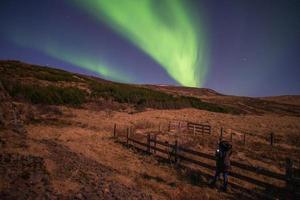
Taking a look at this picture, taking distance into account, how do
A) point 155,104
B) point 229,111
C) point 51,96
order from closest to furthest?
point 51,96
point 155,104
point 229,111

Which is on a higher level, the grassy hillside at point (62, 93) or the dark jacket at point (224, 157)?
the grassy hillside at point (62, 93)

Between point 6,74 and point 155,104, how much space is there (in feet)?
105

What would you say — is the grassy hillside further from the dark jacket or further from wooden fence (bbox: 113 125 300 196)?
the dark jacket

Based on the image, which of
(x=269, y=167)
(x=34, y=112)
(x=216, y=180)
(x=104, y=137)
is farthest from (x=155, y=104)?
(x=216, y=180)

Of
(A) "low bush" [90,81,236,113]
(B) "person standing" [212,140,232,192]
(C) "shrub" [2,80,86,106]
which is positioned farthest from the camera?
(A) "low bush" [90,81,236,113]

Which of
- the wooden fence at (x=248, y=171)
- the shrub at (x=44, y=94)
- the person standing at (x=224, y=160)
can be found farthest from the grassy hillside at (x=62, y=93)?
the person standing at (x=224, y=160)

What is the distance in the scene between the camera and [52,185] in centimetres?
845

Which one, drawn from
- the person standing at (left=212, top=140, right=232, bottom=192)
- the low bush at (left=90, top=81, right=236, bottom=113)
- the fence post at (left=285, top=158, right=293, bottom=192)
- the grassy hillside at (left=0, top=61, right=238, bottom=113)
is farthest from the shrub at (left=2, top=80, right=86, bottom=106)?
the fence post at (left=285, top=158, right=293, bottom=192)

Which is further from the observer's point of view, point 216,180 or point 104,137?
point 104,137

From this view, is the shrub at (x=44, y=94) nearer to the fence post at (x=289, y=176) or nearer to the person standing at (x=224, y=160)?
the person standing at (x=224, y=160)

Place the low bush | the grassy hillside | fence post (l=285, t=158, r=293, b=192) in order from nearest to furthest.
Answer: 1. fence post (l=285, t=158, r=293, b=192)
2. the grassy hillside
3. the low bush

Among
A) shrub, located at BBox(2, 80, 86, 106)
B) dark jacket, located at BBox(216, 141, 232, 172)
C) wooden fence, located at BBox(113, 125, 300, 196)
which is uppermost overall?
shrub, located at BBox(2, 80, 86, 106)

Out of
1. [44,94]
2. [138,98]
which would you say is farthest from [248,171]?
[138,98]

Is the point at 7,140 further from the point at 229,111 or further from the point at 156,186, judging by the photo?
the point at 229,111
